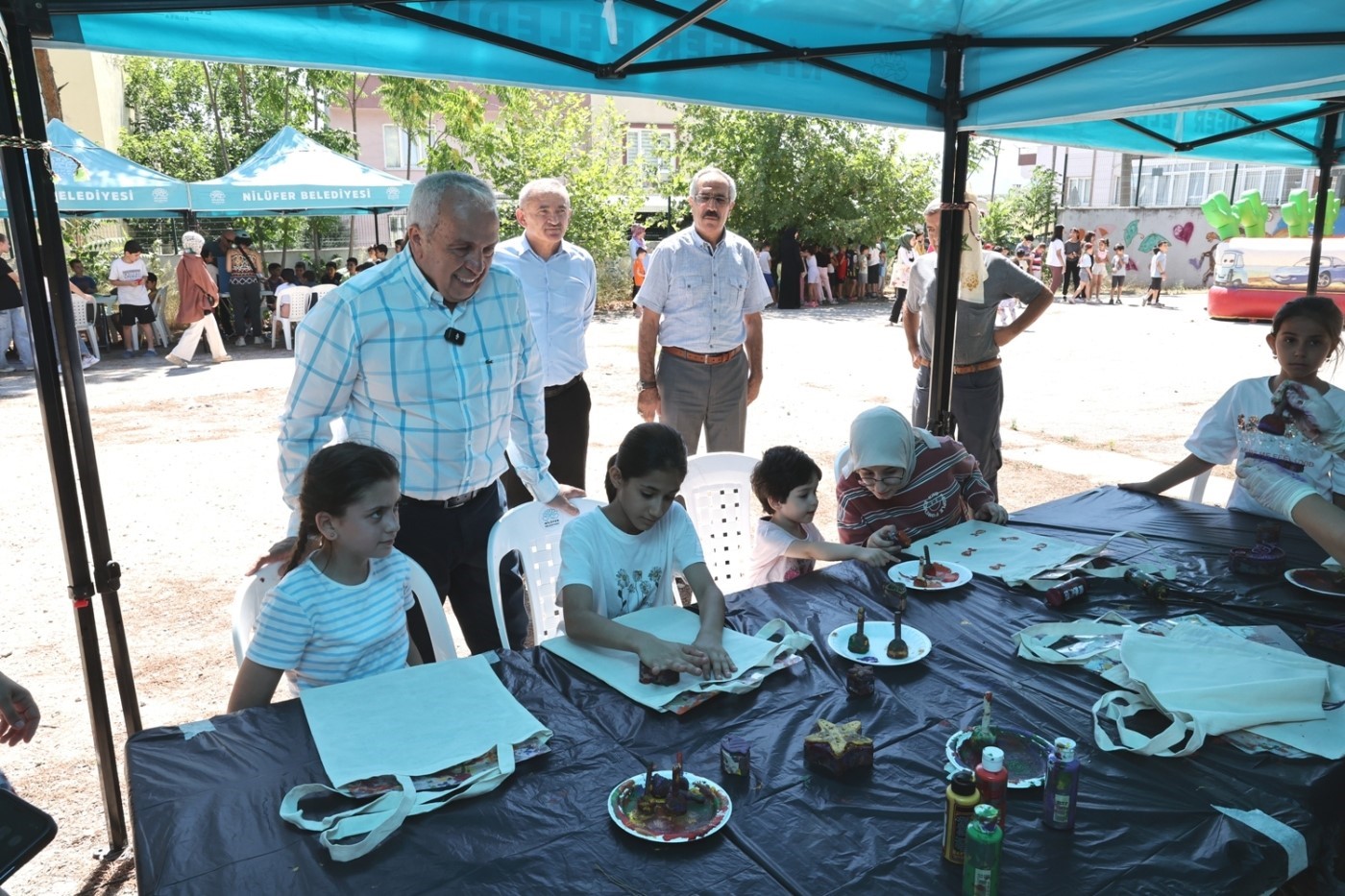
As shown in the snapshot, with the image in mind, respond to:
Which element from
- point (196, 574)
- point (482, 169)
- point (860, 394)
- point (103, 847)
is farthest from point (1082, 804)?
point (482, 169)

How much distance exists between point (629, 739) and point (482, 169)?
18.3 m

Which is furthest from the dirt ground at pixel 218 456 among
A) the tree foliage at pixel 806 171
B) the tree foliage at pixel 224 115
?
the tree foliage at pixel 224 115

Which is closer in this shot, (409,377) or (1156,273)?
(409,377)

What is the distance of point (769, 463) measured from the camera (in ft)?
9.62

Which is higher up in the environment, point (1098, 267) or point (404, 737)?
point (1098, 267)

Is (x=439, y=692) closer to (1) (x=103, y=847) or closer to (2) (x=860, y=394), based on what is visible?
(1) (x=103, y=847)

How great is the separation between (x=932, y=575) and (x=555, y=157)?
1702 cm

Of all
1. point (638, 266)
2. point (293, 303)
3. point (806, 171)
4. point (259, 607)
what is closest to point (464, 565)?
point (259, 607)

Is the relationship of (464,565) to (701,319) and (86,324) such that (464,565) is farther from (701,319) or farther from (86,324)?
(86,324)

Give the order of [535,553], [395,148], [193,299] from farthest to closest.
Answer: [395,148], [193,299], [535,553]

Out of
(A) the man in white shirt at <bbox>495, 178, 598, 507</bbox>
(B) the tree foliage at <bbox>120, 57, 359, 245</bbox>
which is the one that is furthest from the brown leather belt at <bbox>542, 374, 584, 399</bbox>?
(B) the tree foliage at <bbox>120, 57, 359, 245</bbox>

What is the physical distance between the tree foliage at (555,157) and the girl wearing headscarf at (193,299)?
719cm

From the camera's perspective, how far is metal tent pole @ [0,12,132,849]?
2.32 m

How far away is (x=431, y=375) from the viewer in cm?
248
